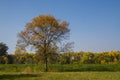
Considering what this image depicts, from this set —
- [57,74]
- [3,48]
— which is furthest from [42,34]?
[3,48]

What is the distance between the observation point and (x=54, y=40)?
173ft

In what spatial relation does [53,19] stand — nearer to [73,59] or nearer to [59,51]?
[59,51]

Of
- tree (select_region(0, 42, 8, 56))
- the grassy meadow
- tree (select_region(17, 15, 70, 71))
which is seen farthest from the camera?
tree (select_region(0, 42, 8, 56))

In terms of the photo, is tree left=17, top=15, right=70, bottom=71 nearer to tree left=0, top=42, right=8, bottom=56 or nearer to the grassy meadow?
the grassy meadow

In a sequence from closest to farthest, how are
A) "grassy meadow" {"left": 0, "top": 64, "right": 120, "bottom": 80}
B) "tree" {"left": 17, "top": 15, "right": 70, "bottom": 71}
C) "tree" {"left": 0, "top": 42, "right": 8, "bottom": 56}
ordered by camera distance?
"grassy meadow" {"left": 0, "top": 64, "right": 120, "bottom": 80}
"tree" {"left": 17, "top": 15, "right": 70, "bottom": 71}
"tree" {"left": 0, "top": 42, "right": 8, "bottom": 56}

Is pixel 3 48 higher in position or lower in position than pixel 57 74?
higher

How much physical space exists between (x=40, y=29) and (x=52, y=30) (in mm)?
2356

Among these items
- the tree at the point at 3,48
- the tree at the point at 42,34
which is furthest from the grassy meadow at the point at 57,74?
the tree at the point at 3,48

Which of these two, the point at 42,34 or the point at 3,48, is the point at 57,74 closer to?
the point at 42,34

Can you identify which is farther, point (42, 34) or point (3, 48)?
point (3, 48)

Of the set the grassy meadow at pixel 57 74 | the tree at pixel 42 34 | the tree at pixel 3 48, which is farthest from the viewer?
the tree at pixel 3 48

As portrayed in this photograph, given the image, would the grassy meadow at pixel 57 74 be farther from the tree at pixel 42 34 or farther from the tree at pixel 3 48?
→ the tree at pixel 3 48

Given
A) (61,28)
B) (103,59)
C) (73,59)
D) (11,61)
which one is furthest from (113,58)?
(61,28)

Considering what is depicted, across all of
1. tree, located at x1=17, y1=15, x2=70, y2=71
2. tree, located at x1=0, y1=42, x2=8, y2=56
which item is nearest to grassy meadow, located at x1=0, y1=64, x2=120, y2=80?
tree, located at x1=17, y1=15, x2=70, y2=71
